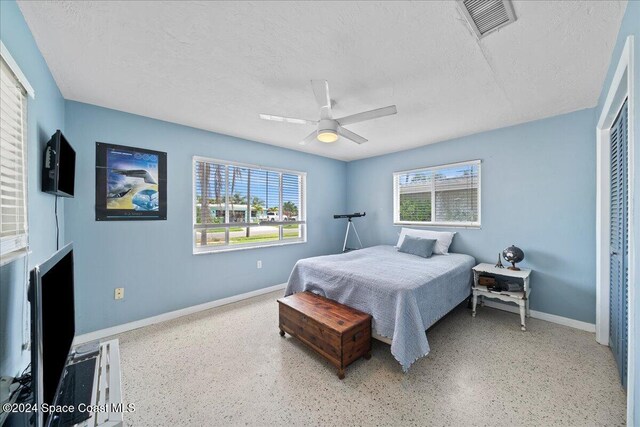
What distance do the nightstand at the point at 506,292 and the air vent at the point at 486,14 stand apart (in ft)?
8.15

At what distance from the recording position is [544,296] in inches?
115

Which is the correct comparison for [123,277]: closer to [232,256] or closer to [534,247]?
[232,256]

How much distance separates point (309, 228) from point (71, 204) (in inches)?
124

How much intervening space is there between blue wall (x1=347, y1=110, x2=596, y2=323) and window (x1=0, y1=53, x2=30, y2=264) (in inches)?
172

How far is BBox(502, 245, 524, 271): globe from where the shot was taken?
292 cm

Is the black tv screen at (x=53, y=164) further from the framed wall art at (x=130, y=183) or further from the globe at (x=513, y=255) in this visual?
the globe at (x=513, y=255)

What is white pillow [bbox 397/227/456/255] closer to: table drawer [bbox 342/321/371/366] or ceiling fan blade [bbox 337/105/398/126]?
table drawer [bbox 342/321/371/366]

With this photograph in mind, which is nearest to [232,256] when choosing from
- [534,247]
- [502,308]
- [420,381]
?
[420,381]

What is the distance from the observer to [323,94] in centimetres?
195

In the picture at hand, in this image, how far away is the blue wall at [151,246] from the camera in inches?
98.3

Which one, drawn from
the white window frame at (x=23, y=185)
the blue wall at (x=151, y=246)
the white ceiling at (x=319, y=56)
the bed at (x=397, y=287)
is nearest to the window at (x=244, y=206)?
the blue wall at (x=151, y=246)

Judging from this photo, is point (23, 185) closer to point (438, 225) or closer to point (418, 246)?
point (418, 246)

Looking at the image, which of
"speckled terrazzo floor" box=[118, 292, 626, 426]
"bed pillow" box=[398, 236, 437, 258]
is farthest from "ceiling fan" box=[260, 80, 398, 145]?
"speckled terrazzo floor" box=[118, 292, 626, 426]

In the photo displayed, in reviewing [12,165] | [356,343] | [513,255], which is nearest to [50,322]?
[12,165]
